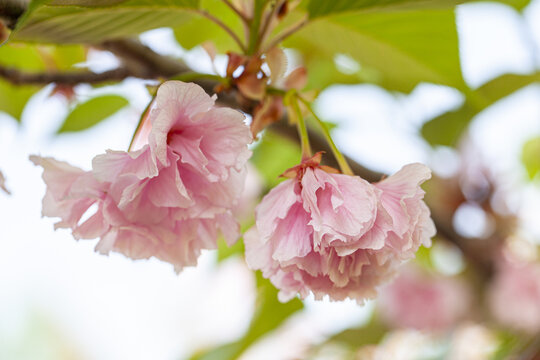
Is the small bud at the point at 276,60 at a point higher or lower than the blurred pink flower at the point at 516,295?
higher

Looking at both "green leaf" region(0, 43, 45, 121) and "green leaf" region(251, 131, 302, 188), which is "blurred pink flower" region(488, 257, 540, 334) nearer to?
"green leaf" region(251, 131, 302, 188)

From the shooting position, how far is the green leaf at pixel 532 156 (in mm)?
1258

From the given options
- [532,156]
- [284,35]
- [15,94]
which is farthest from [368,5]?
[532,156]

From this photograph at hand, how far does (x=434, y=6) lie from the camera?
1.32ft

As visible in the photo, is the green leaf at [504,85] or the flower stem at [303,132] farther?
the green leaf at [504,85]

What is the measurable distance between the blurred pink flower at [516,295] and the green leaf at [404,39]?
1.86 ft

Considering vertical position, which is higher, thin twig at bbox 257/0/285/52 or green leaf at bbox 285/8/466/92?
thin twig at bbox 257/0/285/52

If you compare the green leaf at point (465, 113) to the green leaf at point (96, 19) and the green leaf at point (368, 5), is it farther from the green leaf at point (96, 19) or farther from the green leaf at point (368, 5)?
the green leaf at point (96, 19)

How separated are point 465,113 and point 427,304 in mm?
438

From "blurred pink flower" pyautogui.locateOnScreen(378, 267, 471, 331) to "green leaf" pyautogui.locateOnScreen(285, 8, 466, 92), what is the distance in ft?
2.00

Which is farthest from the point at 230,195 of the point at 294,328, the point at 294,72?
the point at 294,328

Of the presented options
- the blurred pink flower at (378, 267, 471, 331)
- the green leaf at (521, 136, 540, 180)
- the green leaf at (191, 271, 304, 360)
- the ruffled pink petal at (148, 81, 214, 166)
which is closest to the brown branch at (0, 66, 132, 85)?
the ruffled pink petal at (148, 81, 214, 166)

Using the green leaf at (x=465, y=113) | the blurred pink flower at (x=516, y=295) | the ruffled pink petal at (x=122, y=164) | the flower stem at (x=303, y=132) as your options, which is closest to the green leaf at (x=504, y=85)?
the green leaf at (x=465, y=113)

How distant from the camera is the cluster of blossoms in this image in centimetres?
29
